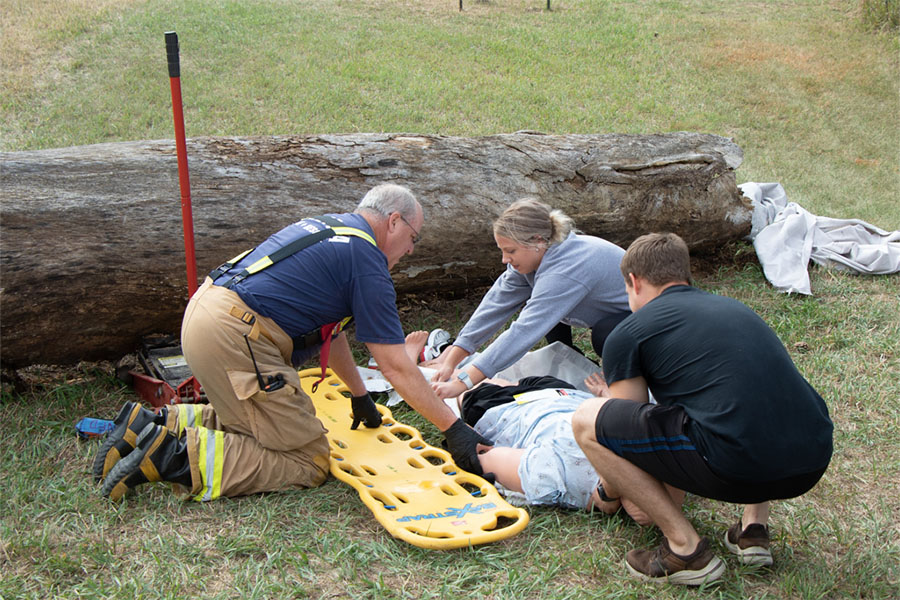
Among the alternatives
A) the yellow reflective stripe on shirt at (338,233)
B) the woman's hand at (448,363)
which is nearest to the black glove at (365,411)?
the woman's hand at (448,363)

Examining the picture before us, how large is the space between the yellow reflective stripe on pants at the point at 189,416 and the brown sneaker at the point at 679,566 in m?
1.76

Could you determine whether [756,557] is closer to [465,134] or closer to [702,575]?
[702,575]

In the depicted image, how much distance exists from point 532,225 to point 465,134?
5.83 metres

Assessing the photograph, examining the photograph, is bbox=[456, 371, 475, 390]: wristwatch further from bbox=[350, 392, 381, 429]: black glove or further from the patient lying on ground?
bbox=[350, 392, 381, 429]: black glove

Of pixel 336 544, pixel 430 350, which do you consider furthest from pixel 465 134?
pixel 336 544

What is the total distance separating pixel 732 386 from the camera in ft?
7.30

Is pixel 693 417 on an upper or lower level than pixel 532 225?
lower

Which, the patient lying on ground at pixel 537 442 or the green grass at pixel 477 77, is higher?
the green grass at pixel 477 77

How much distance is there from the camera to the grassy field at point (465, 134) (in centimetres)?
249

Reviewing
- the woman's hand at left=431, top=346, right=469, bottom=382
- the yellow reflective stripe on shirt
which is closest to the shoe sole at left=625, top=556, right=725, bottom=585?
the woman's hand at left=431, top=346, right=469, bottom=382

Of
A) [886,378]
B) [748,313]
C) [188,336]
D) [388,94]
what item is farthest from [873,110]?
[188,336]

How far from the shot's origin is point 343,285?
287cm

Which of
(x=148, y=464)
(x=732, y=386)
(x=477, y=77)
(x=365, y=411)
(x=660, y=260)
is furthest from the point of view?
(x=477, y=77)

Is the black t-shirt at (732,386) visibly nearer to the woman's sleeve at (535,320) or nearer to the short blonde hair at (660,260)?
the short blonde hair at (660,260)
